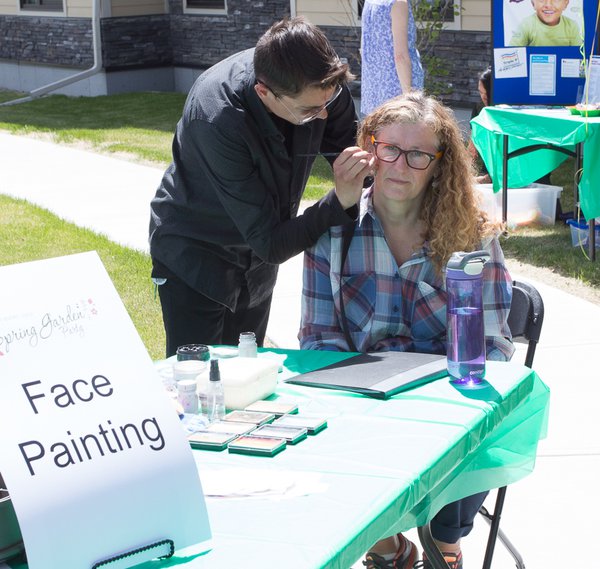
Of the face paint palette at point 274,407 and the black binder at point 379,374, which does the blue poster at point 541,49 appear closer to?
the black binder at point 379,374

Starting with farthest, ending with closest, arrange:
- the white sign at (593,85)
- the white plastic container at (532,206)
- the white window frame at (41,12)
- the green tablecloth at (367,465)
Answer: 1. the white window frame at (41,12)
2. the white plastic container at (532,206)
3. the white sign at (593,85)
4. the green tablecloth at (367,465)

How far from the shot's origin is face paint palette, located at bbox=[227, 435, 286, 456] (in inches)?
86.0

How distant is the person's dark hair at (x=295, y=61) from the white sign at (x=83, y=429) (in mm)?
1085

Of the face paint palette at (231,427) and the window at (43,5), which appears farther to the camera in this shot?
the window at (43,5)

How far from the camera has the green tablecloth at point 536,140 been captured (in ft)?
21.1

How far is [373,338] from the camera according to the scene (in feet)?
10.3

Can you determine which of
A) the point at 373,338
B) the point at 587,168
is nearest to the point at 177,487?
the point at 373,338

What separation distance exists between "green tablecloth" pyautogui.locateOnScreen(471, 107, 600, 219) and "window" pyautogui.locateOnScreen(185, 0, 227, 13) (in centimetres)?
947

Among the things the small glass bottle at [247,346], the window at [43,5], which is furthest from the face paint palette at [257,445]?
the window at [43,5]

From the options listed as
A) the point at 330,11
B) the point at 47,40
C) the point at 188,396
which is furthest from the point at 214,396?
the point at 47,40

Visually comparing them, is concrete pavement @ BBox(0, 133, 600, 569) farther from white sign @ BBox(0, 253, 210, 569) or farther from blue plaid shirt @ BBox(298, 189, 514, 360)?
white sign @ BBox(0, 253, 210, 569)

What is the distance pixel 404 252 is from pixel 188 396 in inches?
40.2

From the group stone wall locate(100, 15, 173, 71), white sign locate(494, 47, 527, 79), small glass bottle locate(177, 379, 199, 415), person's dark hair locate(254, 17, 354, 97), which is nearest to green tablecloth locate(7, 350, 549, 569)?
small glass bottle locate(177, 379, 199, 415)

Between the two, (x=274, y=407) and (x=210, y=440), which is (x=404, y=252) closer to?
(x=274, y=407)
